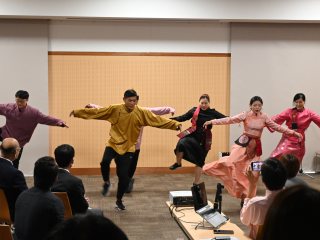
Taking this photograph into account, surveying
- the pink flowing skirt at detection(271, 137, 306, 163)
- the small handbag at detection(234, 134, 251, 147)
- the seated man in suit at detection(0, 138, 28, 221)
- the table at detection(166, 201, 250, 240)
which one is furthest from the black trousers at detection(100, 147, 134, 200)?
the pink flowing skirt at detection(271, 137, 306, 163)

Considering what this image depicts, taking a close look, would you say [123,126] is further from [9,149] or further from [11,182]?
[11,182]

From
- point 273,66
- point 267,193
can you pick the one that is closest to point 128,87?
point 273,66

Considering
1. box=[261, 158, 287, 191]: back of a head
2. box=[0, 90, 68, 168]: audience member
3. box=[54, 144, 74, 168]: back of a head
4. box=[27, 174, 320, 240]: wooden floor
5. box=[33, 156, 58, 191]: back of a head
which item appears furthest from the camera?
box=[0, 90, 68, 168]: audience member

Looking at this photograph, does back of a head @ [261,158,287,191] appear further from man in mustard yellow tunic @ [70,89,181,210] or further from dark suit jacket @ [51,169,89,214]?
man in mustard yellow tunic @ [70,89,181,210]

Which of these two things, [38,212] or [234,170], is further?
[234,170]

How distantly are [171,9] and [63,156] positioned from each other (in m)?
5.06

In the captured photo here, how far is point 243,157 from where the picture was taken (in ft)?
21.0

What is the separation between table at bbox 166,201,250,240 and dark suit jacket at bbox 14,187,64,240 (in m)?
1.07

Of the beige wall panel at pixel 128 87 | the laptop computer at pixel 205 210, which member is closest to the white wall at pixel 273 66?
the beige wall panel at pixel 128 87

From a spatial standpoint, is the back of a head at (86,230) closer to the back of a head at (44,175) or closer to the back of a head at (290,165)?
the back of a head at (44,175)

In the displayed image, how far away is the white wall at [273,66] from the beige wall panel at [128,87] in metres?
0.29

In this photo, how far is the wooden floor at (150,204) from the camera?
5496 mm

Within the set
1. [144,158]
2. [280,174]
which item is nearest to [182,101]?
[144,158]

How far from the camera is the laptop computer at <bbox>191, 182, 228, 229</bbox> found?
385 cm
